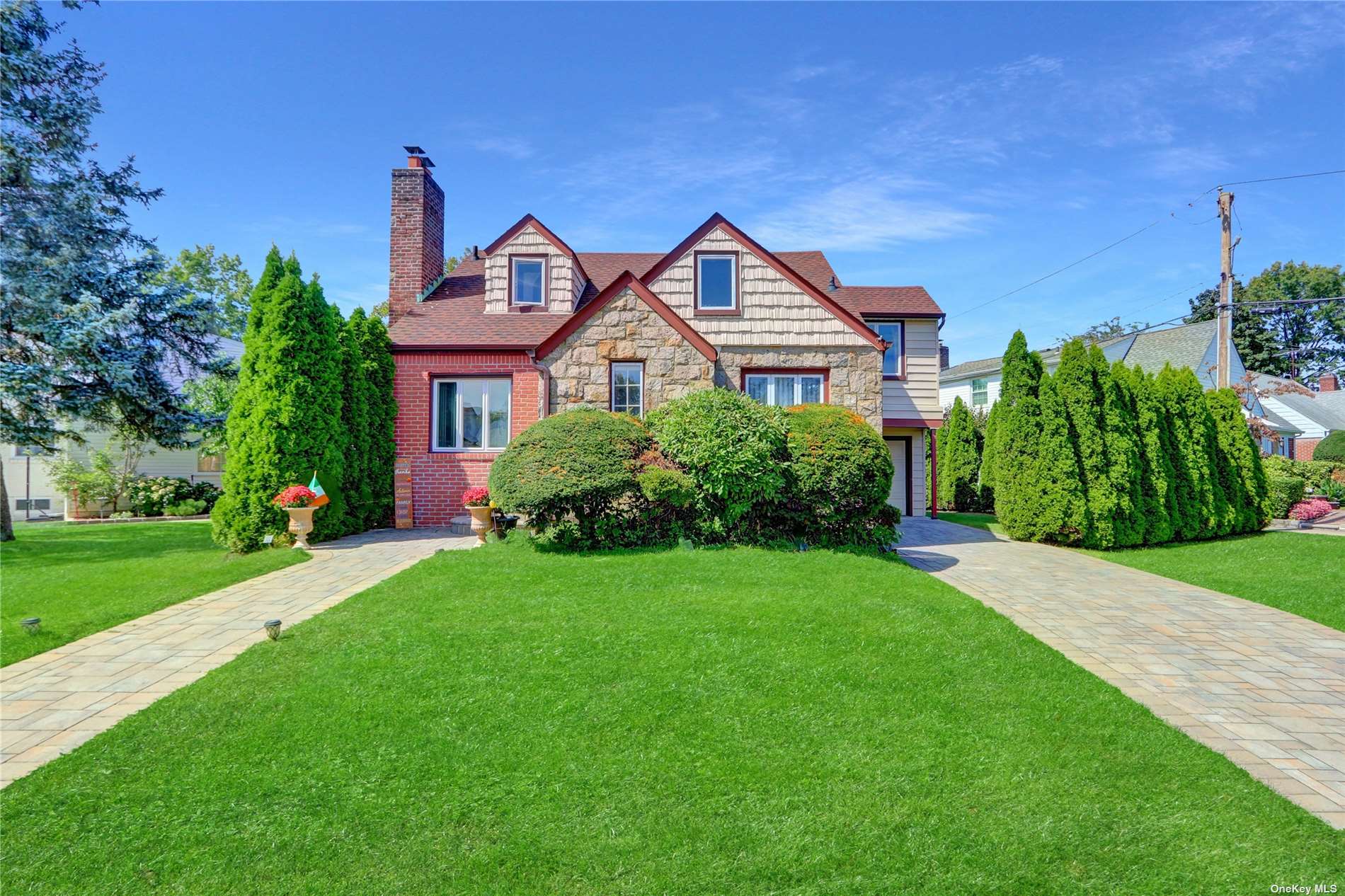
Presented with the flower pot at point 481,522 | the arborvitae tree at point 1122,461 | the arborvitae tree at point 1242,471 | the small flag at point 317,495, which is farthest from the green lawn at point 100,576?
the arborvitae tree at point 1242,471

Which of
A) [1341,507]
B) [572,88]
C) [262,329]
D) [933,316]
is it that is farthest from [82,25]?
[1341,507]

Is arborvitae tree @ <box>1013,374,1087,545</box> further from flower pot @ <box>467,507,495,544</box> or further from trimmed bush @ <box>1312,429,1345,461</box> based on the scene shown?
trimmed bush @ <box>1312,429,1345,461</box>

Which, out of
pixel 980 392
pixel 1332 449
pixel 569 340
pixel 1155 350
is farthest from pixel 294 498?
pixel 1332 449

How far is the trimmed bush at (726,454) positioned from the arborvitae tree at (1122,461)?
7.33 metres

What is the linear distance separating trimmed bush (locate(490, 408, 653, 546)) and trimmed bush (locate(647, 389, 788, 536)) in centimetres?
65

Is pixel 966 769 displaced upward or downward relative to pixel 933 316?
downward

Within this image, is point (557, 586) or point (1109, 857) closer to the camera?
point (1109, 857)

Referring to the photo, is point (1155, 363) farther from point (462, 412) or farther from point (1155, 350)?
point (462, 412)

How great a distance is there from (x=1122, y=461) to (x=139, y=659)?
609 inches

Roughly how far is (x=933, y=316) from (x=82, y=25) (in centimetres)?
2143

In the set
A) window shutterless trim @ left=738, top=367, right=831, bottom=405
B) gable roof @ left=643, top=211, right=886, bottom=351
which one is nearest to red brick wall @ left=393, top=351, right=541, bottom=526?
gable roof @ left=643, top=211, right=886, bottom=351

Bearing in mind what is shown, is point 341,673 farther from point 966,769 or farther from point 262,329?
point 262,329

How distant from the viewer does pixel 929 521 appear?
56.3 feet

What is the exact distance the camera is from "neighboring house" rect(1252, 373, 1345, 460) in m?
36.3
